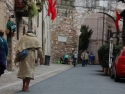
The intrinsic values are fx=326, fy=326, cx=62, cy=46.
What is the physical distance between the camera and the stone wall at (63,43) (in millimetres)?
37125

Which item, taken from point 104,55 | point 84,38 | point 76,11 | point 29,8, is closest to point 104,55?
point 104,55

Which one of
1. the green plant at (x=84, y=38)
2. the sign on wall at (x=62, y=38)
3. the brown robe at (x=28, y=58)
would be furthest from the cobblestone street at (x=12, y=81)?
the green plant at (x=84, y=38)

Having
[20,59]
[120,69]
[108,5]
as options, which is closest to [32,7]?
[120,69]

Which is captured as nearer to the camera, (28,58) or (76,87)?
(28,58)

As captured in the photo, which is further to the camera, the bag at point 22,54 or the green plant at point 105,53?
the green plant at point 105,53

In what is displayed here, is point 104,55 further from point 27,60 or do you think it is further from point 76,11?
point 76,11

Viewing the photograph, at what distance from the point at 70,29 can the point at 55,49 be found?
286cm

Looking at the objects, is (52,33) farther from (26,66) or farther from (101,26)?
(26,66)

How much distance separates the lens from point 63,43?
37.2m

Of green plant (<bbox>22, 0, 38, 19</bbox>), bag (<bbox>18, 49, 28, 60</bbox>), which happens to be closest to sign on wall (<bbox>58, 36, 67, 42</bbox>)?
green plant (<bbox>22, 0, 38, 19</bbox>)

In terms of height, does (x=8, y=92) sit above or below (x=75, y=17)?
below

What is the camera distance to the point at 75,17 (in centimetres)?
3725

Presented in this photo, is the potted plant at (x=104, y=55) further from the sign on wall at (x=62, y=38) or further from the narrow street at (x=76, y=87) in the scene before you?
the sign on wall at (x=62, y=38)

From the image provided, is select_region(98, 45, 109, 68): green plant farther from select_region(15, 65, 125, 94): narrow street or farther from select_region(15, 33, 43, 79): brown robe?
select_region(15, 33, 43, 79): brown robe
